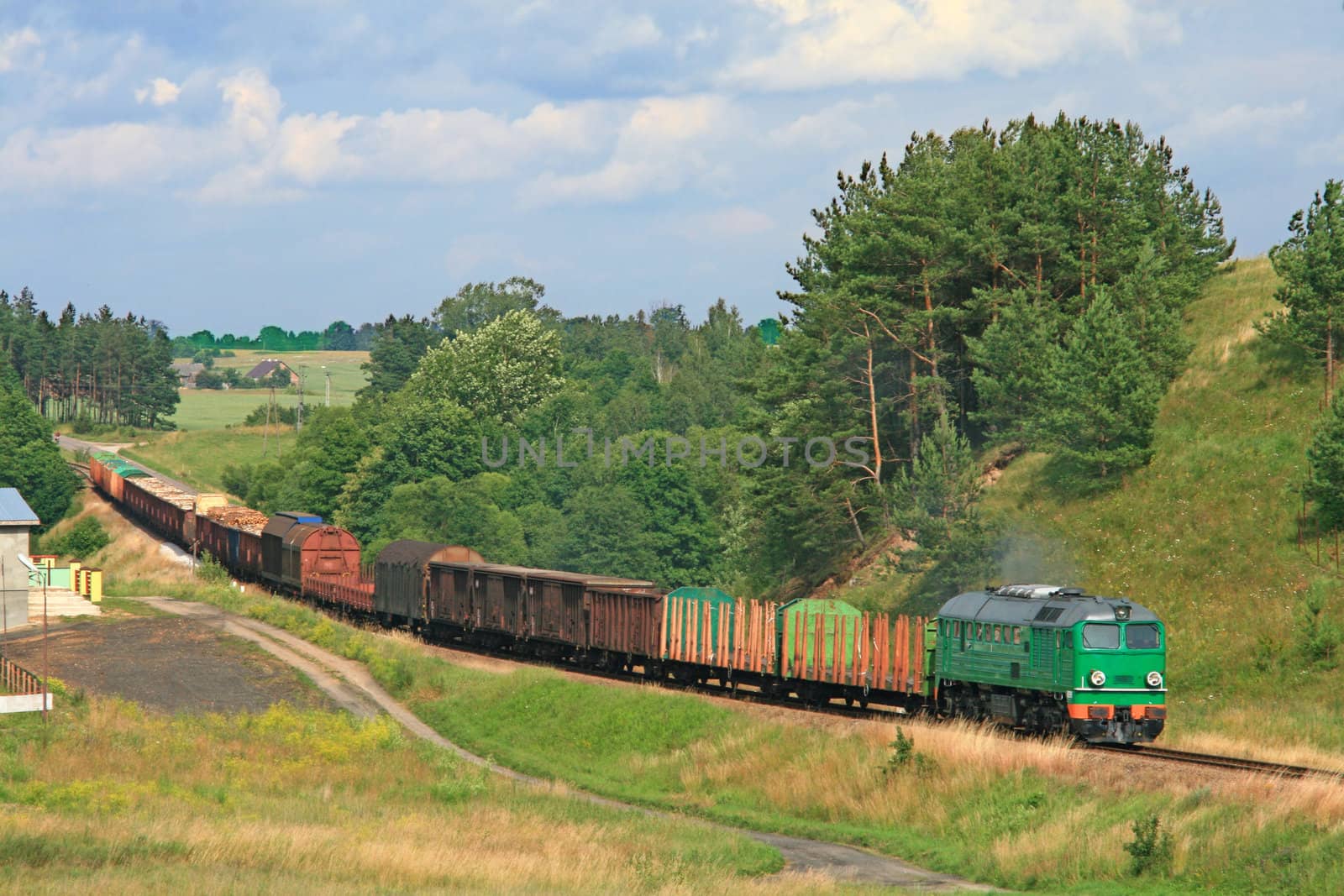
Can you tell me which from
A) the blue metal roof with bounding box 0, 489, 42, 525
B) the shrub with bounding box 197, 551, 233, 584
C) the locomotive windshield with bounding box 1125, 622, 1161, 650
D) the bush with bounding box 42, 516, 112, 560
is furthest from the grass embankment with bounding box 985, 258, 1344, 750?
the bush with bounding box 42, 516, 112, 560

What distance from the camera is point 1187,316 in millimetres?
74000

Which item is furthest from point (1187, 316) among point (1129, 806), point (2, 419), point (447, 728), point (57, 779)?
point (2, 419)

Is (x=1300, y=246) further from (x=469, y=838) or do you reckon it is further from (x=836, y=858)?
(x=469, y=838)

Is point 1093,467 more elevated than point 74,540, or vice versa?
point 1093,467

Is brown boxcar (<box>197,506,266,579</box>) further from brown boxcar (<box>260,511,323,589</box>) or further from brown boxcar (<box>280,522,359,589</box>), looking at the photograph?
brown boxcar (<box>280,522,359,589</box>)

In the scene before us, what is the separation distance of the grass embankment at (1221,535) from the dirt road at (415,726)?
33.8 ft

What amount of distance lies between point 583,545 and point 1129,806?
95422mm

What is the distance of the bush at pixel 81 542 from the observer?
121 meters

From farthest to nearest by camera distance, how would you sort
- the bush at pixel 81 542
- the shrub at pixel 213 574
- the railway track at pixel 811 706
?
the bush at pixel 81 542
the shrub at pixel 213 574
the railway track at pixel 811 706

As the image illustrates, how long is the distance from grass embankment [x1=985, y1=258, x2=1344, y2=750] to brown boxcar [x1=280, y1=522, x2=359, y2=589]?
32.7 meters

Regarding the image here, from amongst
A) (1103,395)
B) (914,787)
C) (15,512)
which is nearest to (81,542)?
(15,512)

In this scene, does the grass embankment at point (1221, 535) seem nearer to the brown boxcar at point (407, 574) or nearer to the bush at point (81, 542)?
the brown boxcar at point (407, 574)
